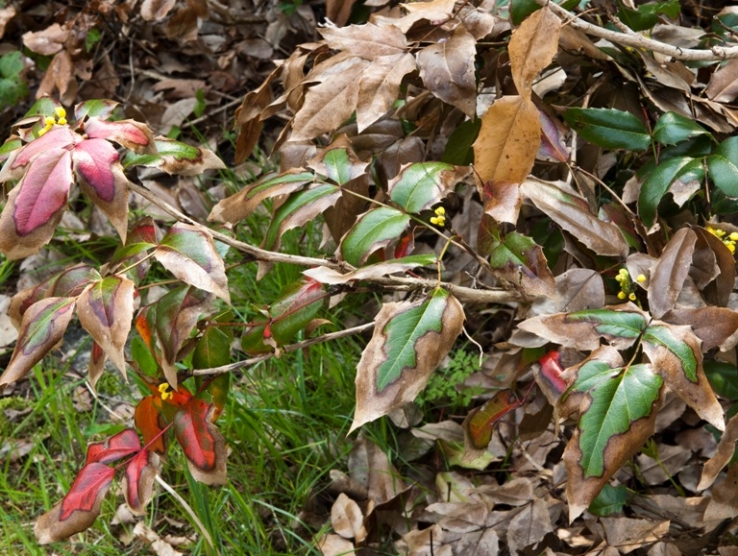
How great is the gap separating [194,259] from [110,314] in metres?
0.13

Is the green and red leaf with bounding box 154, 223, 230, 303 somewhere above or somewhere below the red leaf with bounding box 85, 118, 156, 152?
below

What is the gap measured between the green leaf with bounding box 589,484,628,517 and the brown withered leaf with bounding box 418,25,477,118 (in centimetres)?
75

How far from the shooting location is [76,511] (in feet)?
4.18

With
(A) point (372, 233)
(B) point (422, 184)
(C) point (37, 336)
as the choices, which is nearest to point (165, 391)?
(C) point (37, 336)

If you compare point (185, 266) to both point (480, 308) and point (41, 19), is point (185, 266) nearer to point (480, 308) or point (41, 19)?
point (480, 308)

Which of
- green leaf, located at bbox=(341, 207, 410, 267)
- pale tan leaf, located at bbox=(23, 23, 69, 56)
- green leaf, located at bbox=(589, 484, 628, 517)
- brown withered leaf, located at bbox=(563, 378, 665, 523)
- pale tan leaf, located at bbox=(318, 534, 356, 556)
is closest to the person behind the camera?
brown withered leaf, located at bbox=(563, 378, 665, 523)

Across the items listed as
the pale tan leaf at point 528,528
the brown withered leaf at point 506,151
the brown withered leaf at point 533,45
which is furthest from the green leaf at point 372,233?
the pale tan leaf at point 528,528

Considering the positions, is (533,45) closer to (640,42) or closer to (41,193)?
(640,42)

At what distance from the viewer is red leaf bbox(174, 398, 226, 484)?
51.2 inches

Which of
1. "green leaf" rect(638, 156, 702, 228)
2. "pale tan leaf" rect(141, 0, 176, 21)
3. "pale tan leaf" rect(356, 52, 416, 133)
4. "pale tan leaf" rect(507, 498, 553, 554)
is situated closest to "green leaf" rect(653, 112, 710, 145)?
"green leaf" rect(638, 156, 702, 228)

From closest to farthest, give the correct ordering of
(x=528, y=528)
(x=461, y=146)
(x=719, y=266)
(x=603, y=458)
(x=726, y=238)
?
(x=603, y=458), (x=719, y=266), (x=726, y=238), (x=461, y=146), (x=528, y=528)

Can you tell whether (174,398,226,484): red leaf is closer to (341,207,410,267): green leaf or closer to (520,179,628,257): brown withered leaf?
(341,207,410,267): green leaf

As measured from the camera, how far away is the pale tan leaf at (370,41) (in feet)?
4.56

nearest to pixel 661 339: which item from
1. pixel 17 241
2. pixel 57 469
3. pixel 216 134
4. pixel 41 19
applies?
pixel 17 241
